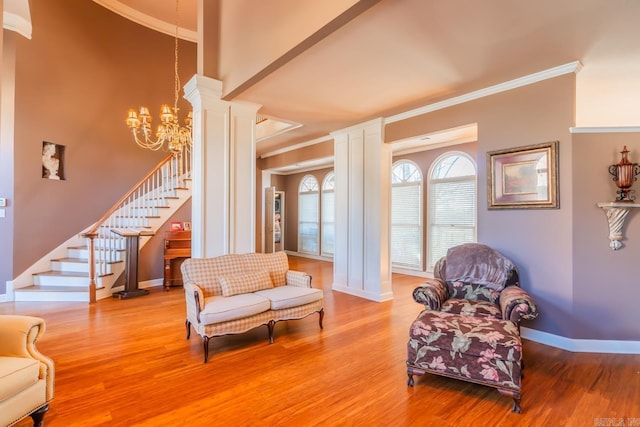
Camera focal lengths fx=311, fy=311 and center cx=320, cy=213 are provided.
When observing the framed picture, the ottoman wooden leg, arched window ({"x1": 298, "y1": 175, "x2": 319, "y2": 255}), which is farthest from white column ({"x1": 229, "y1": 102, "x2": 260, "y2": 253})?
arched window ({"x1": 298, "y1": 175, "x2": 319, "y2": 255})

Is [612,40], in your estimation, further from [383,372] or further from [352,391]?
[352,391]

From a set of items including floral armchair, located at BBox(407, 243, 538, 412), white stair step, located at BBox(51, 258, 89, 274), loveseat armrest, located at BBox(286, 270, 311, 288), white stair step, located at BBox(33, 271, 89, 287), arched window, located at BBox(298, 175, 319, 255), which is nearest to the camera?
floral armchair, located at BBox(407, 243, 538, 412)

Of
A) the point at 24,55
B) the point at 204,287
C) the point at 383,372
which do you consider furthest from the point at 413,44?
the point at 24,55

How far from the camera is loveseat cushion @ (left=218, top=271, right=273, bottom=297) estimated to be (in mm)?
3219

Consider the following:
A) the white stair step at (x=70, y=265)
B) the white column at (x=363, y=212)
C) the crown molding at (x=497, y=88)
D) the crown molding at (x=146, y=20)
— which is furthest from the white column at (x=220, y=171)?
the crown molding at (x=146, y=20)

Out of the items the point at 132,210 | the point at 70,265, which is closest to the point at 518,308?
the point at 132,210

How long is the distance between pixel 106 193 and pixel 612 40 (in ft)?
24.4

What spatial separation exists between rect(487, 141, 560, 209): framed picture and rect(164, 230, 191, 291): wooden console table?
477cm

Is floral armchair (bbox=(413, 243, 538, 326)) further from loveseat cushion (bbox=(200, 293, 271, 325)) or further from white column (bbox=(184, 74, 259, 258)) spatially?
white column (bbox=(184, 74, 259, 258))

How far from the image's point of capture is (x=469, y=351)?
7.27ft

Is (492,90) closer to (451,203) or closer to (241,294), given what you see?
(451,203)

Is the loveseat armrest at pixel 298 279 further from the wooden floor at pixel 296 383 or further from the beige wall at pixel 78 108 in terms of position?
the beige wall at pixel 78 108

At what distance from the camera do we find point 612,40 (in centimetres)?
266

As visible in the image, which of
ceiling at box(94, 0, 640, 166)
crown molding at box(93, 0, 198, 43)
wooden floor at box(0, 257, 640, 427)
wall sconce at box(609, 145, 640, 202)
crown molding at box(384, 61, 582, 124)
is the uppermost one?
crown molding at box(93, 0, 198, 43)
